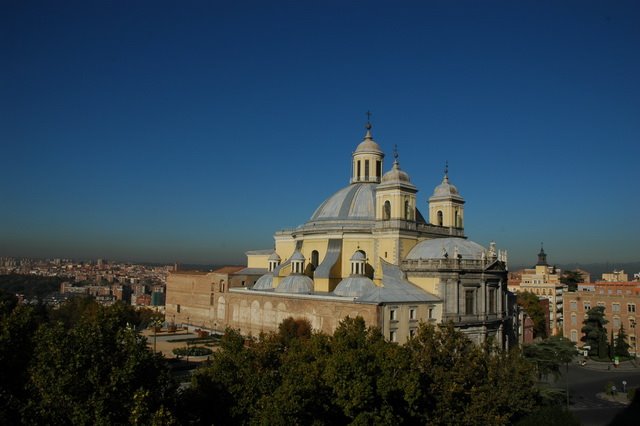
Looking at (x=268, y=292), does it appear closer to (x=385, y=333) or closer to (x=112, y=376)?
(x=385, y=333)

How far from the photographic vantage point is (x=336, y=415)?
22.5 meters

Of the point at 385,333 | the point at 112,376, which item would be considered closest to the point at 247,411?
the point at 112,376

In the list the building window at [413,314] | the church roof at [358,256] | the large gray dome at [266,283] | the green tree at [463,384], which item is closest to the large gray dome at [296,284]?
the large gray dome at [266,283]

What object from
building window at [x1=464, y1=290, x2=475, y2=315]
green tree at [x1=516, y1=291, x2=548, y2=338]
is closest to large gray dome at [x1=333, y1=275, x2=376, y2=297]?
building window at [x1=464, y1=290, x2=475, y2=315]

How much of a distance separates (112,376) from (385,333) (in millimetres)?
25796

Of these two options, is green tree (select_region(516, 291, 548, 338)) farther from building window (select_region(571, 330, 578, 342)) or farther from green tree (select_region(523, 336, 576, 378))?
green tree (select_region(523, 336, 576, 378))

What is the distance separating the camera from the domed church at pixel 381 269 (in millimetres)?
43062

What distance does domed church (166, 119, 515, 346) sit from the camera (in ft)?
141

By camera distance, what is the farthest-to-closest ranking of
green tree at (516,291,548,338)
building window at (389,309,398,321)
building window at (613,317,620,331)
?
green tree at (516,291,548,338), building window at (613,317,620,331), building window at (389,309,398,321)

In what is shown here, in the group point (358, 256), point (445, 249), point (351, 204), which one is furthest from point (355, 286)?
point (351, 204)

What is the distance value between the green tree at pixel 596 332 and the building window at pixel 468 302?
18.8 meters

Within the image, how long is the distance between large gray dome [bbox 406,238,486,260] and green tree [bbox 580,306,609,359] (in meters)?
18.7

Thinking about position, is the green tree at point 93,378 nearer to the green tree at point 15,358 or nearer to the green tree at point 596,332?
the green tree at point 15,358

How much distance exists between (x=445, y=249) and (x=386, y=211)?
262 inches
